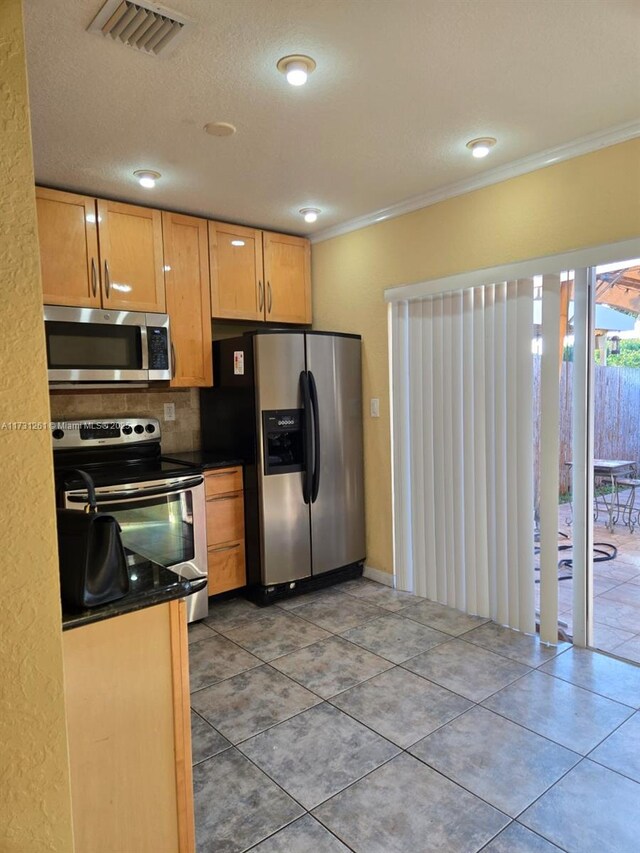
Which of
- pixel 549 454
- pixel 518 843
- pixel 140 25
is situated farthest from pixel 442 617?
pixel 140 25

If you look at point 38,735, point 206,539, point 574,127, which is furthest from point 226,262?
point 38,735

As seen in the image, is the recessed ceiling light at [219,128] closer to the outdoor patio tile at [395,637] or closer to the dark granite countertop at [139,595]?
the dark granite countertop at [139,595]

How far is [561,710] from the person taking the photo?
232 cm

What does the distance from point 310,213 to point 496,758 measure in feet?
10.3

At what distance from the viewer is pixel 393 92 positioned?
6.98 ft

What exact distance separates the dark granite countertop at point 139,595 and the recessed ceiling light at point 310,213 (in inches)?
104

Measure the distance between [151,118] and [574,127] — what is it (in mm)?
1842

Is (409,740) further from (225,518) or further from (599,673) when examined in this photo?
(225,518)

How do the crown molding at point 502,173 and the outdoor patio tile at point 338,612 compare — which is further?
the outdoor patio tile at point 338,612

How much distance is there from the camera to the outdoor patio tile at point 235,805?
1716 mm

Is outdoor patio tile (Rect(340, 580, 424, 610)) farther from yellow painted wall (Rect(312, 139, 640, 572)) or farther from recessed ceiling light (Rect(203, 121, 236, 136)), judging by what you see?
recessed ceiling light (Rect(203, 121, 236, 136))

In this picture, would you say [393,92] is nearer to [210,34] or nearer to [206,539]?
[210,34]

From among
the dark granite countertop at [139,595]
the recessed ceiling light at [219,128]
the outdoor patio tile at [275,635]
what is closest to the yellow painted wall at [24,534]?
the dark granite countertop at [139,595]

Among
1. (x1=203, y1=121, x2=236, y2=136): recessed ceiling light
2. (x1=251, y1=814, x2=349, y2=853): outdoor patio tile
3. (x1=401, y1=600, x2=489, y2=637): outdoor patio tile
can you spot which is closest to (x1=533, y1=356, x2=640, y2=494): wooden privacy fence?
(x1=401, y1=600, x2=489, y2=637): outdoor patio tile
